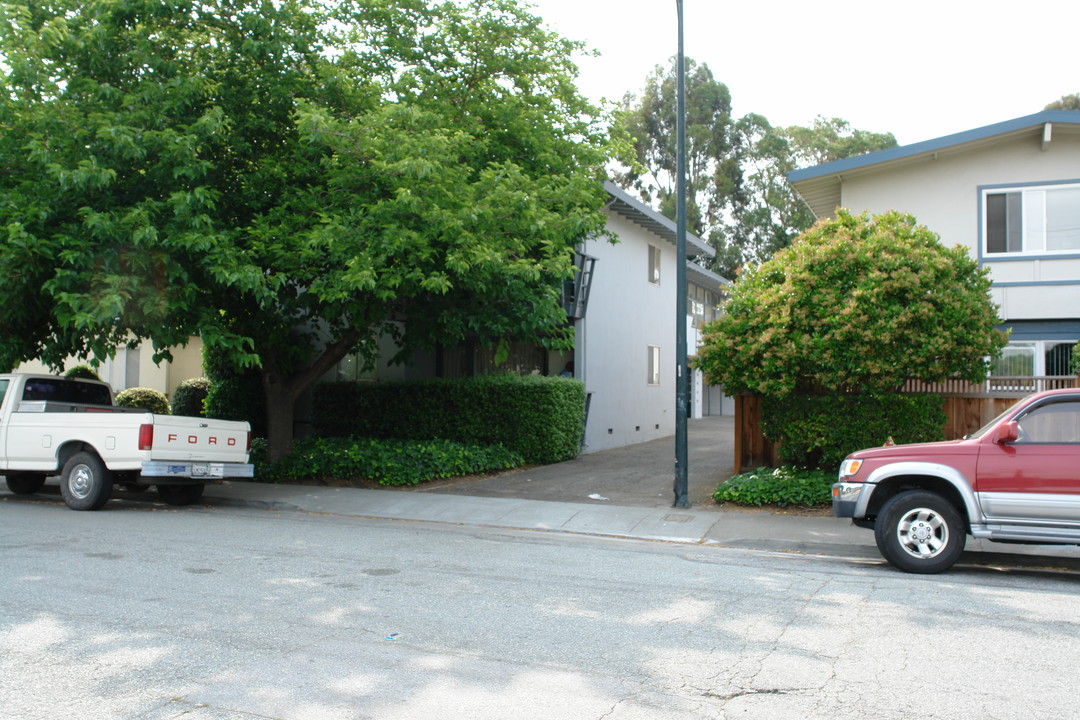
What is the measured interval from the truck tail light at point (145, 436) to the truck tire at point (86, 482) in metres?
0.77

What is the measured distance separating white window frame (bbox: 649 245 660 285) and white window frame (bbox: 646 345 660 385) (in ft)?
6.28

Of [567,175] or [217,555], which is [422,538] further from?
[567,175]

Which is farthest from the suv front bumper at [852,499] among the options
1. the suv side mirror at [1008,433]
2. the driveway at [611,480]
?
the driveway at [611,480]

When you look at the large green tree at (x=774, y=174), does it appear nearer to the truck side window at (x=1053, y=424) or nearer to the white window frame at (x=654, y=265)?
the white window frame at (x=654, y=265)

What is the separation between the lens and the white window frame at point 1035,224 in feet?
51.6

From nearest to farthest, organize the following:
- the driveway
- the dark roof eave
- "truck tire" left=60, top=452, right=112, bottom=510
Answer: "truck tire" left=60, top=452, right=112, bottom=510, the driveway, the dark roof eave

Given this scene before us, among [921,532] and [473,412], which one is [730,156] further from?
[921,532]

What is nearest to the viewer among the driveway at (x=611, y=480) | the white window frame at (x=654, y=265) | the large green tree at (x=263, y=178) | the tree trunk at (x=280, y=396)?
the large green tree at (x=263, y=178)

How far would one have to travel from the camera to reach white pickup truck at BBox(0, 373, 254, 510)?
1231 centimetres

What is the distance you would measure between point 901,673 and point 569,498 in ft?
29.3

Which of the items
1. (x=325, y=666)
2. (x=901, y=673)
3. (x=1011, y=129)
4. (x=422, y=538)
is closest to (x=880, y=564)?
(x=901, y=673)

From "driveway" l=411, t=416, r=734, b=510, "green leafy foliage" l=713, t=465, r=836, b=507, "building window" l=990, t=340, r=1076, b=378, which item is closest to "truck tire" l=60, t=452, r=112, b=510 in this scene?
"driveway" l=411, t=416, r=734, b=510

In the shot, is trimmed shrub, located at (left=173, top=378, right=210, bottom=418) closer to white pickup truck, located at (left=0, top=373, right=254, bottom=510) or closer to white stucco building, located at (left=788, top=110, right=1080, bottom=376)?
white pickup truck, located at (left=0, top=373, right=254, bottom=510)

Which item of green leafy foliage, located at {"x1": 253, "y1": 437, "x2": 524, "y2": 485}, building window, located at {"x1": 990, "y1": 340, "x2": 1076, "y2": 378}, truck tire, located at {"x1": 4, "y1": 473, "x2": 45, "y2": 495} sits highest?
building window, located at {"x1": 990, "y1": 340, "x2": 1076, "y2": 378}
